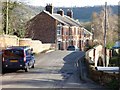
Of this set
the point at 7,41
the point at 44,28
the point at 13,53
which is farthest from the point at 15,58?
the point at 44,28

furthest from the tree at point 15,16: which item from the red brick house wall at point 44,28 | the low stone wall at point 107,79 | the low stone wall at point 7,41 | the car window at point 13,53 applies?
the low stone wall at point 107,79

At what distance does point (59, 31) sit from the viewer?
66250 millimetres

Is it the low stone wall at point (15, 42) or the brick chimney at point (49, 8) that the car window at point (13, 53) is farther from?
the brick chimney at point (49, 8)

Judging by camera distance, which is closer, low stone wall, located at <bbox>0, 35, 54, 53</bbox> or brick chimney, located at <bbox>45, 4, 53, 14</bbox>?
low stone wall, located at <bbox>0, 35, 54, 53</bbox>

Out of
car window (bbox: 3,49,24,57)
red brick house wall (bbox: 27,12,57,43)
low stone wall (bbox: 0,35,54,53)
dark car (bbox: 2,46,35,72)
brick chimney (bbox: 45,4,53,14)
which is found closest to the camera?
dark car (bbox: 2,46,35,72)

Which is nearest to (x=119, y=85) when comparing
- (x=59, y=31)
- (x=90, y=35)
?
(x=59, y=31)

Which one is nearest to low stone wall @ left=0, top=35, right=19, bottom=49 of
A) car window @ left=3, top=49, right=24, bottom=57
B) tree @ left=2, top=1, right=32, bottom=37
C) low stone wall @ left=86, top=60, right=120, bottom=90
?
tree @ left=2, top=1, right=32, bottom=37

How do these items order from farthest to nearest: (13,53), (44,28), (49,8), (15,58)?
(49,8), (44,28), (13,53), (15,58)

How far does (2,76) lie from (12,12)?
69.6ft

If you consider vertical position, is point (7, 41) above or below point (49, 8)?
below

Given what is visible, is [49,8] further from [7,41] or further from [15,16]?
[7,41]

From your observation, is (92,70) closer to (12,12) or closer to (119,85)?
(119,85)

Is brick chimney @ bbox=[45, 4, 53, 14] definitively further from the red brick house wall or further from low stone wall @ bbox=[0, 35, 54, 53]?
low stone wall @ bbox=[0, 35, 54, 53]

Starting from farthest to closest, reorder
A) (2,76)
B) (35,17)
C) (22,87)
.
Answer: (35,17)
(2,76)
(22,87)
